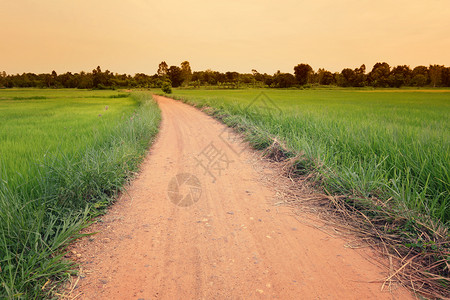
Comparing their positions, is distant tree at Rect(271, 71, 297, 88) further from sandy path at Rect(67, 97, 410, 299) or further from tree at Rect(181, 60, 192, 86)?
sandy path at Rect(67, 97, 410, 299)

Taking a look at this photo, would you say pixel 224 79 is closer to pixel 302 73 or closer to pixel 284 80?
pixel 284 80

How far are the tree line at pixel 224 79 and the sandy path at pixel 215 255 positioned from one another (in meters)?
79.1

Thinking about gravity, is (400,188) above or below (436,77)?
below

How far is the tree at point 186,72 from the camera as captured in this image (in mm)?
90625

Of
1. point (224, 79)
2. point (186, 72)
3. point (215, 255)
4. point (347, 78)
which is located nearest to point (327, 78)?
point (347, 78)

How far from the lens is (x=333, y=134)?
530 centimetres

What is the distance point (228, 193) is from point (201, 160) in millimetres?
1752

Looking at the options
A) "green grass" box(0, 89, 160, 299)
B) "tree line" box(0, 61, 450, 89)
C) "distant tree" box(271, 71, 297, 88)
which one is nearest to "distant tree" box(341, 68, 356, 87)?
"tree line" box(0, 61, 450, 89)

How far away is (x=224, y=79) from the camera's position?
93062 mm

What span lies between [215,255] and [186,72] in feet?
314

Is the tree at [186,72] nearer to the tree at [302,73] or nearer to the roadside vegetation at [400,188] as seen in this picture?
the tree at [302,73]

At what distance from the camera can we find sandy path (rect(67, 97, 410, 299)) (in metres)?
1.79

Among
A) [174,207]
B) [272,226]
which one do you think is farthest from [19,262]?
[272,226]

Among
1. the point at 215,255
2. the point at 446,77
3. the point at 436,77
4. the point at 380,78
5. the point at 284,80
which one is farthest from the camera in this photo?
the point at 284,80
